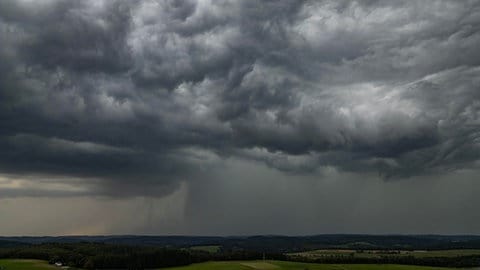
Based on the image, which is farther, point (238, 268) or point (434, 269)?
point (434, 269)

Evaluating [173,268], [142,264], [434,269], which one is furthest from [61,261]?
[434,269]

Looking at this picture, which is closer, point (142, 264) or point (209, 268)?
point (209, 268)

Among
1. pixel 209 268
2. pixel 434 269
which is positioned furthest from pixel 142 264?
pixel 434 269

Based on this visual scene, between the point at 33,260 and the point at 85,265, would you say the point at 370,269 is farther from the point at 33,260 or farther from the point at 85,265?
the point at 33,260

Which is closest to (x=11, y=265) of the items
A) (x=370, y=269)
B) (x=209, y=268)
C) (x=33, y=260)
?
(x=33, y=260)

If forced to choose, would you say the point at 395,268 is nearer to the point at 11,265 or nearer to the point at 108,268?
the point at 108,268
